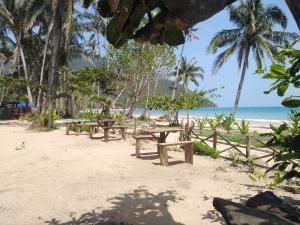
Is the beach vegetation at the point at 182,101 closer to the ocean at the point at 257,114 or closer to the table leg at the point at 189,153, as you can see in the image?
the ocean at the point at 257,114

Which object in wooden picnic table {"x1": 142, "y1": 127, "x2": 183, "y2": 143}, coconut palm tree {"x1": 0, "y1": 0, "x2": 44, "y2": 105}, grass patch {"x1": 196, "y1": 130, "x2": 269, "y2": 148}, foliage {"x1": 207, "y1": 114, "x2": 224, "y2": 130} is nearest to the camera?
wooden picnic table {"x1": 142, "y1": 127, "x2": 183, "y2": 143}

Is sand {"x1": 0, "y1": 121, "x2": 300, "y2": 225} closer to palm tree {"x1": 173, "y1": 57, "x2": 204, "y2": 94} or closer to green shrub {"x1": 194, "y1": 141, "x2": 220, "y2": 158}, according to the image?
green shrub {"x1": 194, "y1": 141, "x2": 220, "y2": 158}

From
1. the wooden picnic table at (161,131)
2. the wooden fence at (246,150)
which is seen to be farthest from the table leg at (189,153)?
the wooden fence at (246,150)

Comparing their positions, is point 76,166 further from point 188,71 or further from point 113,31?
point 188,71

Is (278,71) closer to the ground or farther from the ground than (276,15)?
closer to the ground

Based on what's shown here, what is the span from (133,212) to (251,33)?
24541mm

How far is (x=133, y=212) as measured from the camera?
16.2 ft

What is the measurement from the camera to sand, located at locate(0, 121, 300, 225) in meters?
4.86

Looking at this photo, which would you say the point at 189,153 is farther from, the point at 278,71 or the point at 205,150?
the point at 278,71

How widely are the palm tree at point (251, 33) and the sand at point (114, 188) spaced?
61.9 ft

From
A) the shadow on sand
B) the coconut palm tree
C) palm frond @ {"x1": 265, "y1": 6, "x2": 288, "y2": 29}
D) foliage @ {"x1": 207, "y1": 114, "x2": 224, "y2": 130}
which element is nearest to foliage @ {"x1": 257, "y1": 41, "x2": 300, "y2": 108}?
the shadow on sand

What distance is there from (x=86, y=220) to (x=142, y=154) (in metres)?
5.70

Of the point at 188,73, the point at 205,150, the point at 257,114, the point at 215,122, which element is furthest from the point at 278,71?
the point at 257,114

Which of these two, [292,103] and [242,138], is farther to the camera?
[242,138]
